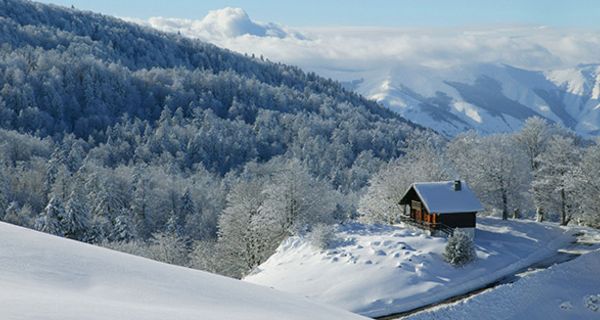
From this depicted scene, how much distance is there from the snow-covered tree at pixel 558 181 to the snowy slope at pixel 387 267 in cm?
986

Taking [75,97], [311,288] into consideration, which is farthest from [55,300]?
[75,97]

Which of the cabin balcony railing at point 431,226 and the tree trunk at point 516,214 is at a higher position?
the cabin balcony railing at point 431,226

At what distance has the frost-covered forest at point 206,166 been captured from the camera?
57438 millimetres

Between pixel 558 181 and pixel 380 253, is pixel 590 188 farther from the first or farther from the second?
pixel 380 253

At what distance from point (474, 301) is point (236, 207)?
28790 millimetres

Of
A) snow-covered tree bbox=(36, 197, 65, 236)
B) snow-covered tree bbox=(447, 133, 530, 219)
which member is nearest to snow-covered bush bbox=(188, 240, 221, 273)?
snow-covered tree bbox=(36, 197, 65, 236)

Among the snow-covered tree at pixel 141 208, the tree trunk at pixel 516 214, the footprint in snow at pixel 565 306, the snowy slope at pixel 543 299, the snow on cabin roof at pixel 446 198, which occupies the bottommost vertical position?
the snow-covered tree at pixel 141 208

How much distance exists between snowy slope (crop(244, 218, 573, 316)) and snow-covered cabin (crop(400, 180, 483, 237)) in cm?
173

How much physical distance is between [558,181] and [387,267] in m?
29.0

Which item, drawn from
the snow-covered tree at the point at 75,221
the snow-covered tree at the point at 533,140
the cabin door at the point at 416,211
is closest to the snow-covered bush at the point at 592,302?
the cabin door at the point at 416,211

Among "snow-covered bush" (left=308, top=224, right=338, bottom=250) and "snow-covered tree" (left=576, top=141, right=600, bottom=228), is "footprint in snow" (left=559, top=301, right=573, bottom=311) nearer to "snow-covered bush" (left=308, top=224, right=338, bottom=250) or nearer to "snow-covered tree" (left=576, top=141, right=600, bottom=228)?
"snow-covered bush" (left=308, top=224, right=338, bottom=250)

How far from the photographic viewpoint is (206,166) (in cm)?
14762

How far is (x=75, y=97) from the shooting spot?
170000 mm

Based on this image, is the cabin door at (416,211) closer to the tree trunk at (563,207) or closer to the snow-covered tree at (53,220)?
the tree trunk at (563,207)
